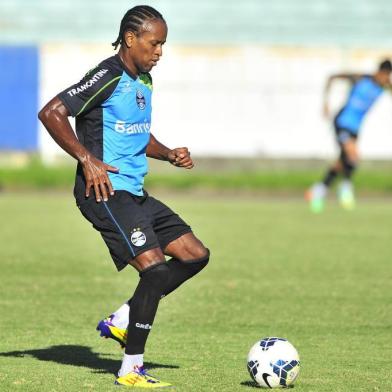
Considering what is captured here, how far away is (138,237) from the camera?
6.61 meters

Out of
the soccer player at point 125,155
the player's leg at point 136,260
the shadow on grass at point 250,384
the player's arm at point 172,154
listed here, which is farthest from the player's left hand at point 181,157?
the shadow on grass at point 250,384

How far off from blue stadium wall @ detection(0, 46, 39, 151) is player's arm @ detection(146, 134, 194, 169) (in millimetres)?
23644

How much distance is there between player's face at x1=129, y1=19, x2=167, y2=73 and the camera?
6.68 metres

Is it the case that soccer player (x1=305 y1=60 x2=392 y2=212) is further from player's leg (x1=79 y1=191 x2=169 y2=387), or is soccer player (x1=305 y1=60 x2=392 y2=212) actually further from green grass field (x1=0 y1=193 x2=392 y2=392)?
player's leg (x1=79 y1=191 x2=169 y2=387)

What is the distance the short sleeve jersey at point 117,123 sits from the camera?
6656 mm

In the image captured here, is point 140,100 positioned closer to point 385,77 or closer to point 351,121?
point 385,77

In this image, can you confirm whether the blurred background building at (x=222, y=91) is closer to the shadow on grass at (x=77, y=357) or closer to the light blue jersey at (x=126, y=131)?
the shadow on grass at (x=77, y=357)

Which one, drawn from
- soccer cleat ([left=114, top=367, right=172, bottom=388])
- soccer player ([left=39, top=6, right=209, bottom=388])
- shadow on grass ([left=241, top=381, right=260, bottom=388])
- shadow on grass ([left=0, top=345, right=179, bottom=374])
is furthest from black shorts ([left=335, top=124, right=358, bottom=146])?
soccer cleat ([left=114, top=367, right=172, bottom=388])

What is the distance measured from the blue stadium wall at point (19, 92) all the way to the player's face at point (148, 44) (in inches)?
956

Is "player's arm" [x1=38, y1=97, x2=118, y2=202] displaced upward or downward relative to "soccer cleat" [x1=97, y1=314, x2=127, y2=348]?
upward

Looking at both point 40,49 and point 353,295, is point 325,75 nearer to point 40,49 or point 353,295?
point 40,49

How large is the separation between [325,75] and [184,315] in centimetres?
2248

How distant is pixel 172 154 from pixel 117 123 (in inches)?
23.5

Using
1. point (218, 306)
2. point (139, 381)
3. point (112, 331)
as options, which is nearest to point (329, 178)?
point (218, 306)
